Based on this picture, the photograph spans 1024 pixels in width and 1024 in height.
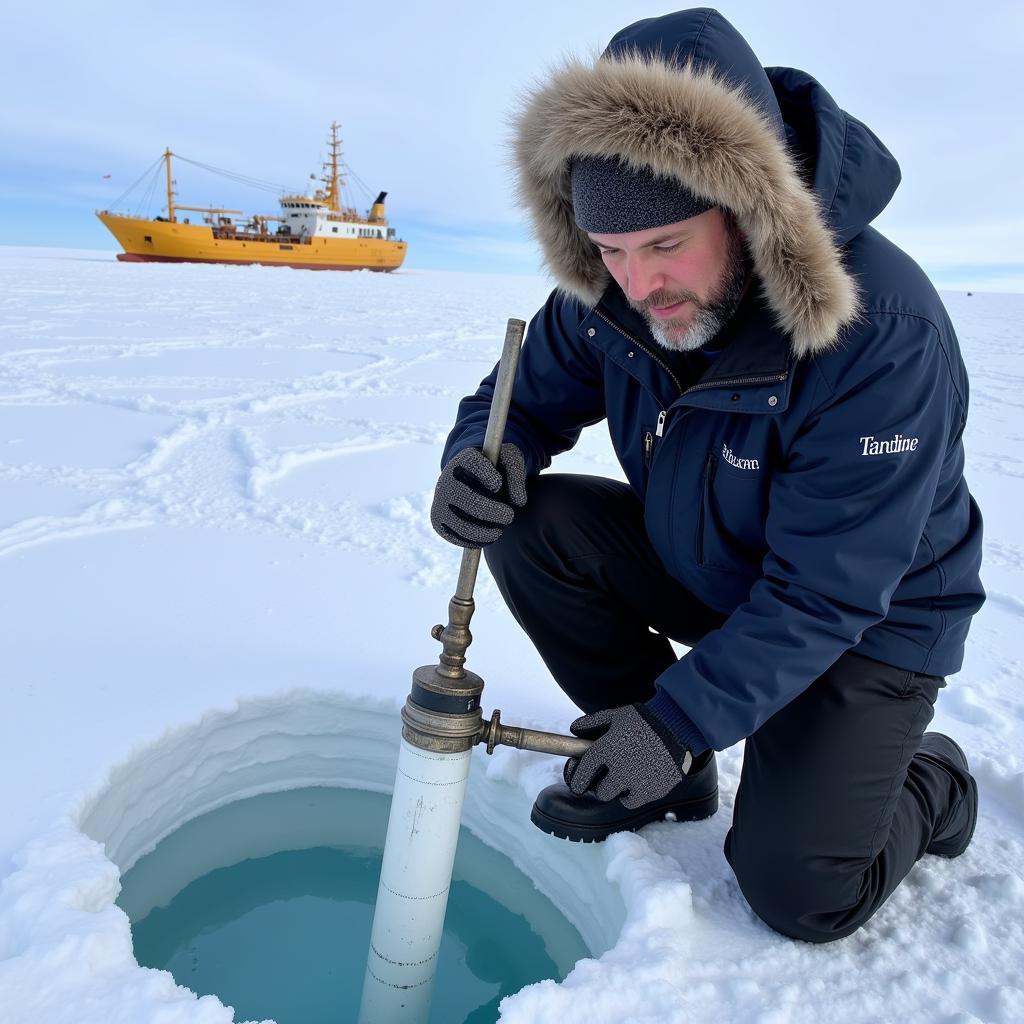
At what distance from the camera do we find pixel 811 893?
125cm

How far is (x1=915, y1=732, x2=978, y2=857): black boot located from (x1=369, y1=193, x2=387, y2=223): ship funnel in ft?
102

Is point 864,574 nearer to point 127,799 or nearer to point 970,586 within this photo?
point 970,586

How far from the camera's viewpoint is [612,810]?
1.51m

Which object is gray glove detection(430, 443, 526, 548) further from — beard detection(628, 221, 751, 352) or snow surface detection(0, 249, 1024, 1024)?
snow surface detection(0, 249, 1024, 1024)

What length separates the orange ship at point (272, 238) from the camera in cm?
2528

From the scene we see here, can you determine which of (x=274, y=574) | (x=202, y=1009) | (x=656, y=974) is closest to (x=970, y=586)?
(x=656, y=974)

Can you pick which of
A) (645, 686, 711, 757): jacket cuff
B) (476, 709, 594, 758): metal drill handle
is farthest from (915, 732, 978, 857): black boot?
(476, 709, 594, 758): metal drill handle

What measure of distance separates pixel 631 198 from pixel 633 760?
82cm

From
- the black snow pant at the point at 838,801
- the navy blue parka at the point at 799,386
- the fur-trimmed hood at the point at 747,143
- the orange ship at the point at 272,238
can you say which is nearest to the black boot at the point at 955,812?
the black snow pant at the point at 838,801

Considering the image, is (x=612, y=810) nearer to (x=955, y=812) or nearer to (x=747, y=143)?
(x=955, y=812)

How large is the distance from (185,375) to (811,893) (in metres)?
4.62

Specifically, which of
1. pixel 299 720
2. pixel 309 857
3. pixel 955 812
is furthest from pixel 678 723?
Answer: pixel 309 857

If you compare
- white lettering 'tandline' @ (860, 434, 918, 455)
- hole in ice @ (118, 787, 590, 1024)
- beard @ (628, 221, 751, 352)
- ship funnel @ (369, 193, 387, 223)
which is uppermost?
ship funnel @ (369, 193, 387, 223)

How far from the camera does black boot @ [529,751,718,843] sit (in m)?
1.50
